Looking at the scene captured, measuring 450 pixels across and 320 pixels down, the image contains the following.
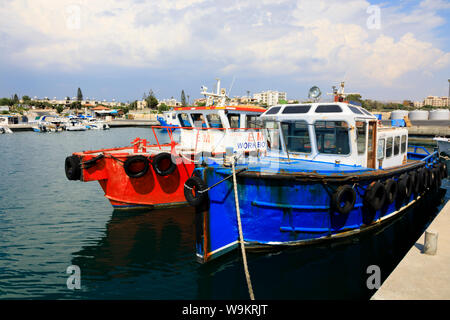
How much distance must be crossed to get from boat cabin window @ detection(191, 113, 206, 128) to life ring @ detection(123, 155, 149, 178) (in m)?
2.83

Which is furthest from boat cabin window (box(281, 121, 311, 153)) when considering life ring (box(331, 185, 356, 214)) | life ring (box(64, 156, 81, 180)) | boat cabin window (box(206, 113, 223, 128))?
life ring (box(64, 156, 81, 180))

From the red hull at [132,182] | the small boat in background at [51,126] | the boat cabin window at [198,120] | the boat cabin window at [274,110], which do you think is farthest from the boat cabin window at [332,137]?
Answer: the small boat in background at [51,126]

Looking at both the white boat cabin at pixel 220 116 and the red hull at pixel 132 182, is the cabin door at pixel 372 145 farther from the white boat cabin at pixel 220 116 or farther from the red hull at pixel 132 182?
the red hull at pixel 132 182

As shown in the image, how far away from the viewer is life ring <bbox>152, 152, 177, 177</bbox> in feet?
40.3

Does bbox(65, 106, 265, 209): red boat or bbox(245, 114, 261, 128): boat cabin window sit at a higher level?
bbox(245, 114, 261, 128): boat cabin window

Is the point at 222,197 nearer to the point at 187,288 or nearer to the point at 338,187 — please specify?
the point at 187,288

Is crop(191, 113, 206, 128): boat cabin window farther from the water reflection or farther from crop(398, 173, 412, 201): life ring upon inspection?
crop(398, 173, 412, 201): life ring

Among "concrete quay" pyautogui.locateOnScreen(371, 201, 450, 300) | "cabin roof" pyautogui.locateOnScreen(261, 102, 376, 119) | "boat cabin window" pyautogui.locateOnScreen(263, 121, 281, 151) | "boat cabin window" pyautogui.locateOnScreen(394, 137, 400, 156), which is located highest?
"cabin roof" pyautogui.locateOnScreen(261, 102, 376, 119)

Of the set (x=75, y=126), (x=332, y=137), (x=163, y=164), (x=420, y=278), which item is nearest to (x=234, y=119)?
(x=163, y=164)

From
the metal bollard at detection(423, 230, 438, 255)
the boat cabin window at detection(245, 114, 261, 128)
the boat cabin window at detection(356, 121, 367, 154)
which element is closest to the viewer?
the metal bollard at detection(423, 230, 438, 255)

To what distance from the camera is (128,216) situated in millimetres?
12766

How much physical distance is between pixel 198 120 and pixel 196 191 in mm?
6313

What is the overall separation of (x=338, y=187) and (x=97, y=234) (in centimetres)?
811

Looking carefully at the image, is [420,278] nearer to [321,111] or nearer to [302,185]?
[302,185]
